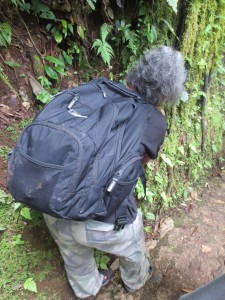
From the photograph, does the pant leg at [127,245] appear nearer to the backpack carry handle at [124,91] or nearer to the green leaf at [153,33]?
the backpack carry handle at [124,91]

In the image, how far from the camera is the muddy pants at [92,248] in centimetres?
252

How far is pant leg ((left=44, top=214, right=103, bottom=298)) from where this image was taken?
101 inches

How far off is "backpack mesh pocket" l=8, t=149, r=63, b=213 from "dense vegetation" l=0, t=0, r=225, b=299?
3.48 feet

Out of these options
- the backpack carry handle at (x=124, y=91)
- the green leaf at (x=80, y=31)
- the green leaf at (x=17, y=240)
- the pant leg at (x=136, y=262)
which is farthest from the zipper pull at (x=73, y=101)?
the green leaf at (x=80, y=31)

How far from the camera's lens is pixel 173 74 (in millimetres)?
2568

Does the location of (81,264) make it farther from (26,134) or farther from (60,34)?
(60,34)

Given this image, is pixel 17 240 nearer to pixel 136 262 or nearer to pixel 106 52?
pixel 136 262

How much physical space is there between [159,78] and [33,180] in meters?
1.32

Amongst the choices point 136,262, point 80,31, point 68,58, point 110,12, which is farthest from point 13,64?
point 136,262

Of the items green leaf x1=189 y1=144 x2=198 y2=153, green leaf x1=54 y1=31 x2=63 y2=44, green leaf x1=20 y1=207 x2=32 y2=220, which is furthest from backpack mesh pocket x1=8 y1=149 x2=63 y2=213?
green leaf x1=189 y1=144 x2=198 y2=153

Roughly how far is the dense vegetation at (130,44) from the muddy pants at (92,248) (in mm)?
491

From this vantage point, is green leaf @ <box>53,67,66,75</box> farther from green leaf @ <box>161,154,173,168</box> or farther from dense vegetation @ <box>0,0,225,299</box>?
green leaf @ <box>161,154,173,168</box>

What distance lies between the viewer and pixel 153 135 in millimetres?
2391

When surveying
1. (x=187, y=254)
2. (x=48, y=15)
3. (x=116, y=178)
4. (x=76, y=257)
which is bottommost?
(x=187, y=254)
